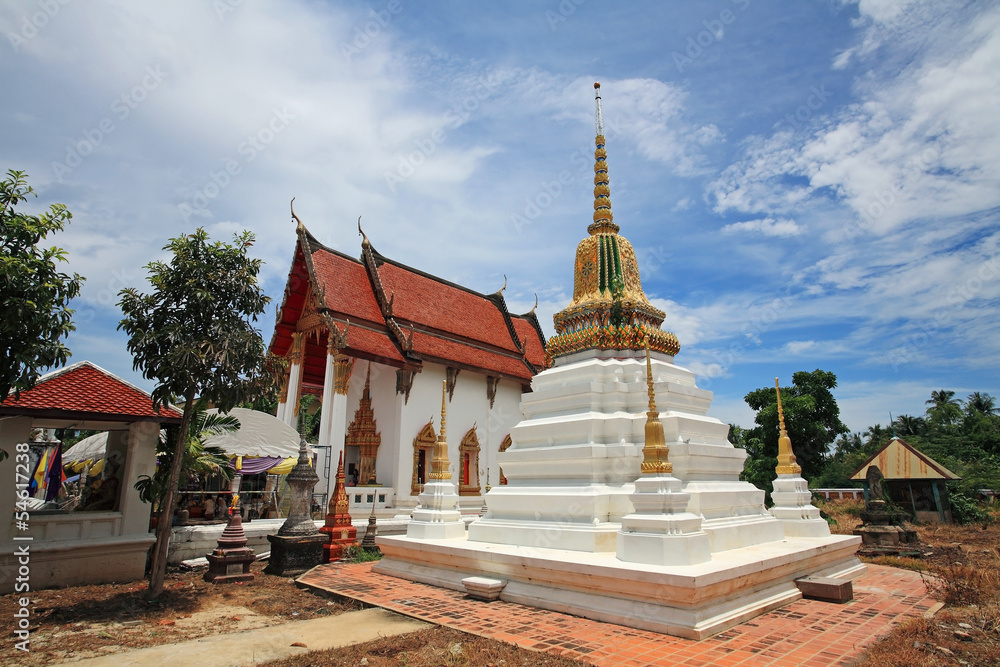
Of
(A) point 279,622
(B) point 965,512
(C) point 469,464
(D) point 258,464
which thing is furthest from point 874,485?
(D) point 258,464

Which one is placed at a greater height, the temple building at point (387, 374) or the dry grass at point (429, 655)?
the temple building at point (387, 374)

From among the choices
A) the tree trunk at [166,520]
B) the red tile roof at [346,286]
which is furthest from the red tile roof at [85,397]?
the red tile roof at [346,286]

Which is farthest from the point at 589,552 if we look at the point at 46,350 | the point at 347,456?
the point at 347,456

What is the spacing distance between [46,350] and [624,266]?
6.90 m

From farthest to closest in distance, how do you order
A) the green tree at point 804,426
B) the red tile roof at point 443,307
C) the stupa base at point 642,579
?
the green tree at point 804,426, the red tile roof at point 443,307, the stupa base at point 642,579

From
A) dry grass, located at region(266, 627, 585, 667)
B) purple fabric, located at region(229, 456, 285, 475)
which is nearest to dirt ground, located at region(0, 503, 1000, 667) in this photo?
dry grass, located at region(266, 627, 585, 667)

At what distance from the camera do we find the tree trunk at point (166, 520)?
246 inches

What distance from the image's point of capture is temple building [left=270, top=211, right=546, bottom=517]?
47.9 feet

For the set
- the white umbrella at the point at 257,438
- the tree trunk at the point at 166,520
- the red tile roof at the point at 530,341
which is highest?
the red tile roof at the point at 530,341

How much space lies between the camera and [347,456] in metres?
16.5

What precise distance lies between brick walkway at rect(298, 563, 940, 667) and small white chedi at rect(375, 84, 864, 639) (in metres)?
0.18

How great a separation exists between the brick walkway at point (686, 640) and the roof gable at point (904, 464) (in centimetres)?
1446

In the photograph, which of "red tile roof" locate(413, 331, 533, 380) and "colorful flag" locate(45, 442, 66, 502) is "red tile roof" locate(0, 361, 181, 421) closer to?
"colorful flag" locate(45, 442, 66, 502)

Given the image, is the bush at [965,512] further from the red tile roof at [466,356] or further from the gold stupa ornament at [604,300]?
the gold stupa ornament at [604,300]
